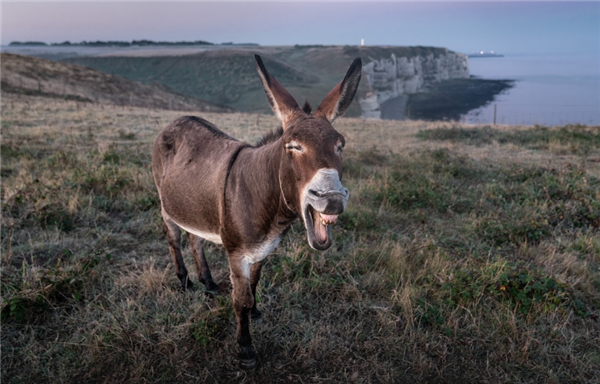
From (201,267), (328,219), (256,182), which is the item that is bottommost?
(201,267)

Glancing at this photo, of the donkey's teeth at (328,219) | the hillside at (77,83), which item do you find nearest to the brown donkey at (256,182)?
the donkey's teeth at (328,219)

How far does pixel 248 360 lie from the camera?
325cm

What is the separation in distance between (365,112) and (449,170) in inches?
2660

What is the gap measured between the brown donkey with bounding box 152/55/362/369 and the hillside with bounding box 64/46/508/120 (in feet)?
210

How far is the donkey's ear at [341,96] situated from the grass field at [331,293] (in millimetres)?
2247

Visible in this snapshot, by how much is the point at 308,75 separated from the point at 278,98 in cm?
9624

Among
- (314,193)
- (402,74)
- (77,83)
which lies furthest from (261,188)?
(402,74)

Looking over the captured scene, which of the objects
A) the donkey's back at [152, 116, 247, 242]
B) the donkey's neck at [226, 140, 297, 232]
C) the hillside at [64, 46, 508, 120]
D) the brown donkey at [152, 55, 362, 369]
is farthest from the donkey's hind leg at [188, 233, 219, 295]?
the hillside at [64, 46, 508, 120]

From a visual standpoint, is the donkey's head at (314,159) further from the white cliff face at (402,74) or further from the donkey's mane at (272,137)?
the white cliff face at (402,74)

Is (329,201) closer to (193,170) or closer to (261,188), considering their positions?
(261,188)

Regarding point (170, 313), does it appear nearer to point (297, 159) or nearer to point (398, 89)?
point (297, 159)

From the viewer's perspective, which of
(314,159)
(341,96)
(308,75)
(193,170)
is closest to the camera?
(314,159)

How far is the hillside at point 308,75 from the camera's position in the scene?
252 ft

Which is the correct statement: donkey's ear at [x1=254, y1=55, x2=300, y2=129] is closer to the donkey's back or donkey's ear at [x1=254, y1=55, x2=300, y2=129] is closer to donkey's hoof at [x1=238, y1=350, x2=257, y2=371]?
the donkey's back
